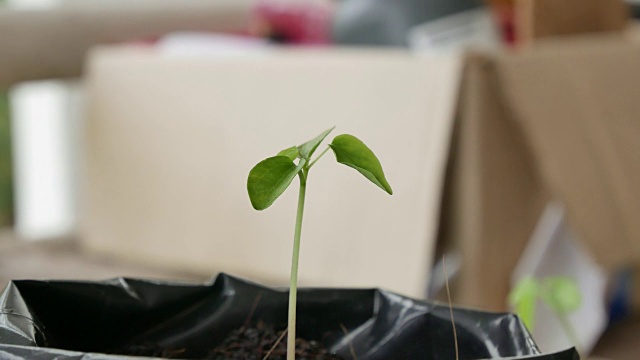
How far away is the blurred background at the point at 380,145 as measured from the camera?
1.35 meters

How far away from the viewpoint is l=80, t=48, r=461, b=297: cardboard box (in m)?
1.35

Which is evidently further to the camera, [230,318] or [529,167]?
[529,167]

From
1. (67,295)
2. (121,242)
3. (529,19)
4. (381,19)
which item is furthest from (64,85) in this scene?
(67,295)

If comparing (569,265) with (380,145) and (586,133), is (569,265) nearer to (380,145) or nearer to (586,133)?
(586,133)

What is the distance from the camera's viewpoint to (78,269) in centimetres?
173

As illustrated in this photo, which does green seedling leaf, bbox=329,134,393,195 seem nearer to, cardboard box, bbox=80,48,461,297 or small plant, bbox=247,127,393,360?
small plant, bbox=247,127,393,360

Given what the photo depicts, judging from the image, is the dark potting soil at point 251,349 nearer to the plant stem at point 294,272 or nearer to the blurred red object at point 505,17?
the plant stem at point 294,272

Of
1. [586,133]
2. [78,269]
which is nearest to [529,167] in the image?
[586,133]

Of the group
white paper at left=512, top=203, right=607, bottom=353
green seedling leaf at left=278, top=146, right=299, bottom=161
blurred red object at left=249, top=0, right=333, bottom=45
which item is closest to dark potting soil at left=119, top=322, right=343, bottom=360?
green seedling leaf at left=278, top=146, right=299, bottom=161

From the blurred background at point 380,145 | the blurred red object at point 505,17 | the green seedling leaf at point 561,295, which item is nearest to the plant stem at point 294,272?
the green seedling leaf at point 561,295

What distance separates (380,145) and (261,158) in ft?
0.72

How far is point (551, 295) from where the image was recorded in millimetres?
831

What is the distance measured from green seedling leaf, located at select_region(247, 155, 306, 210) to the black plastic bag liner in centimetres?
10

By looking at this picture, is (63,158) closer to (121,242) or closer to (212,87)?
(121,242)
